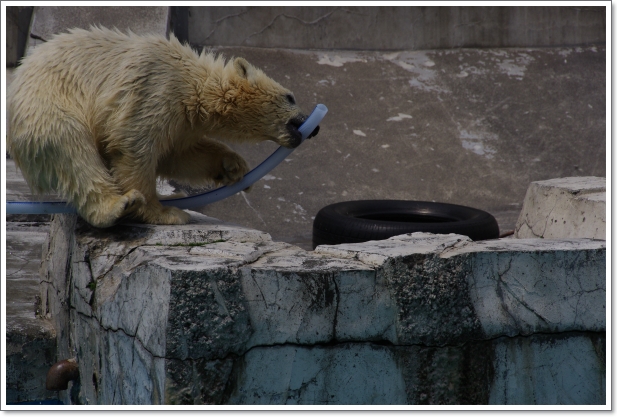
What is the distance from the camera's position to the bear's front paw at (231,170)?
3635mm

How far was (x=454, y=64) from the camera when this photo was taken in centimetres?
818

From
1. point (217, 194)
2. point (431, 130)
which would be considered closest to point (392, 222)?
point (217, 194)

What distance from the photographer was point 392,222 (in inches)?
166

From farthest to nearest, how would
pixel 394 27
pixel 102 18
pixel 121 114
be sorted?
pixel 394 27, pixel 102 18, pixel 121 114

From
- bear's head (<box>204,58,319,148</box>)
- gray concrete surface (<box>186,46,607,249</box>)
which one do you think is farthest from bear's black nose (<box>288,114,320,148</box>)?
gray concrete surface (<box>186,46,607,249</box>)

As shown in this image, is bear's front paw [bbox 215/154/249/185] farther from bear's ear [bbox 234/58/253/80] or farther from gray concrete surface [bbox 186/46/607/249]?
gray concrete surface [bbox 186/46/607/249]

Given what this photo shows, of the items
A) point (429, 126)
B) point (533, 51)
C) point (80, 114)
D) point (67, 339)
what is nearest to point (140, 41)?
point (80, 114)

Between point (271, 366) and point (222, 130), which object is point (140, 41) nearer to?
point (222, 130)

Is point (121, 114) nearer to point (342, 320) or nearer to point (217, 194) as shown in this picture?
point (217, 194)

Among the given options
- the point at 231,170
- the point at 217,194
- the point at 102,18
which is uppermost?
the point at 102,18

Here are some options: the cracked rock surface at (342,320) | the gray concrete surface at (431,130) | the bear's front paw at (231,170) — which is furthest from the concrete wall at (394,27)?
the cracked rock surface at (342,320)

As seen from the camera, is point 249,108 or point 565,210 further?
point 565,210

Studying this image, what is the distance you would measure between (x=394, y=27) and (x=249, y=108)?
17.7 ft

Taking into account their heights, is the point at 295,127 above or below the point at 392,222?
above
